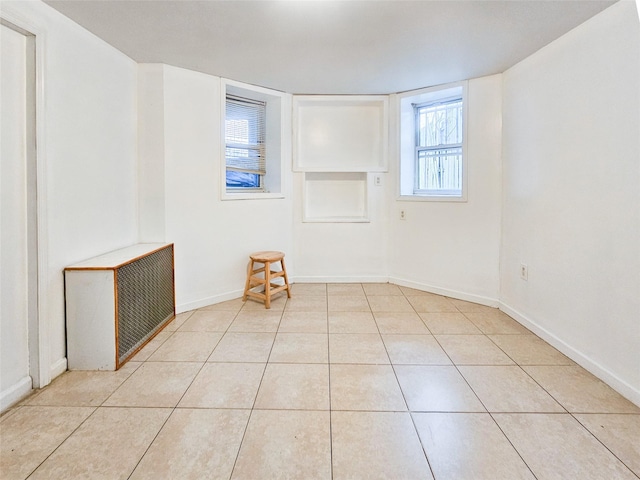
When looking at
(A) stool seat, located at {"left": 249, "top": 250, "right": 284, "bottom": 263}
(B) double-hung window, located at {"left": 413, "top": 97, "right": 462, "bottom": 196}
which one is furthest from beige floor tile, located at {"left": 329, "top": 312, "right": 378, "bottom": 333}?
(B) double-hung window, located at {"left": 413, "top": 97, "right": 462, "bottom": 196}

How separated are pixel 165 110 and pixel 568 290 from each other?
3282mm

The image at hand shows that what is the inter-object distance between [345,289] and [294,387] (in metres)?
2.11

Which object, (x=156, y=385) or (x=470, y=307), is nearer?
(x=156, y=385)

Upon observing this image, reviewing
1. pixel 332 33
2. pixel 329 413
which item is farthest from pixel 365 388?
pixel 332 33

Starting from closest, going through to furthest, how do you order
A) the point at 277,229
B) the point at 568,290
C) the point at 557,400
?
the point at 557,400 → the point at 568,290 → the point at 277,229

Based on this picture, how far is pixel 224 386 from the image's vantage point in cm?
199

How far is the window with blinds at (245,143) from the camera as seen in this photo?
3803mm

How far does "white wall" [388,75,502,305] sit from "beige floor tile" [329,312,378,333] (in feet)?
3.44

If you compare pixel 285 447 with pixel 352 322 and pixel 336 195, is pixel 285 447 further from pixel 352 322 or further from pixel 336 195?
pixel 336 195

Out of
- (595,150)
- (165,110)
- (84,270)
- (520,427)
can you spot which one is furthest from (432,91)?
(84,270)

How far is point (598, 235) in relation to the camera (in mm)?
2088

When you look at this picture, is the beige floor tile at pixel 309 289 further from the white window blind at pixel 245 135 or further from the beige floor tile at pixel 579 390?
the beige floor tile at pixel 579 390

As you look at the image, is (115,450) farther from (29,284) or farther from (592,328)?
(592,328)

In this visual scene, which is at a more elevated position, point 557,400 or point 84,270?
point 84,270
